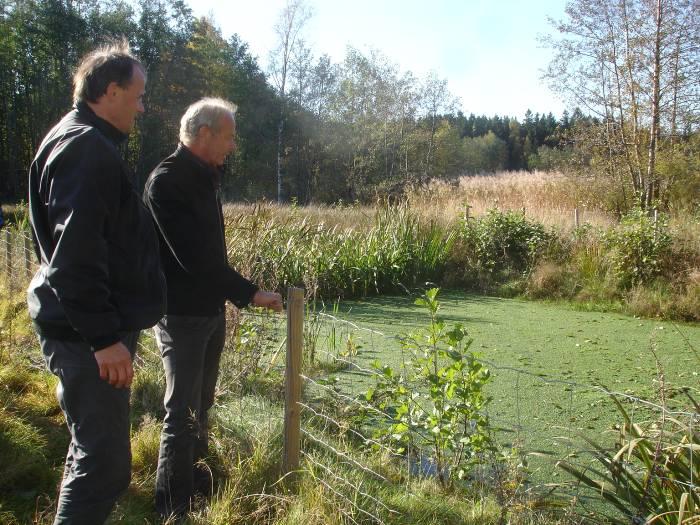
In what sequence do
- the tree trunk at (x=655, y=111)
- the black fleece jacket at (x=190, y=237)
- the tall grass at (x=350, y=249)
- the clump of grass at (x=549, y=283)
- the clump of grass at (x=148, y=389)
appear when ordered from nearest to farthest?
the black fleece jacket at (x=190, y=237), the clump of grass at (x=148, y=389), the tall grass at (x=350, y=249), the clump of grass at (x=549, y=283), the tree trunk at (x=655, y=111)

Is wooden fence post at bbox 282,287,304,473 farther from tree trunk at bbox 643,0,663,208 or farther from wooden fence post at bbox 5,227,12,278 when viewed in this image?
tree trunk at bbox 643,0,663,208

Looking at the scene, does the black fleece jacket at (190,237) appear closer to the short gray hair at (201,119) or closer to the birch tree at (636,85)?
the short gray hair at (201,119)

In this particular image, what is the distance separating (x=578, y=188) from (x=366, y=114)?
616 inches

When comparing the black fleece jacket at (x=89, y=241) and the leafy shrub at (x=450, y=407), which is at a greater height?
the black fleece jacket at (x=89, y=241)

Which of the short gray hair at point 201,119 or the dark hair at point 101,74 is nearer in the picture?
the dark hair at point 101,74

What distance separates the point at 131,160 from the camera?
28.4 metres

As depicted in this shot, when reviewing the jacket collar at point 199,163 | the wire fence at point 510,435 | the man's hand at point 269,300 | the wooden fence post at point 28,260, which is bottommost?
the wire fence at point 510,435

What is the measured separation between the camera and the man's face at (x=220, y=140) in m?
2.16

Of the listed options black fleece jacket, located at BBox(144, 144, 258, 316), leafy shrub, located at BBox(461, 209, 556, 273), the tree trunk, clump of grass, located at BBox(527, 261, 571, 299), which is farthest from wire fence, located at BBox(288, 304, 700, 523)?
the tree trunk

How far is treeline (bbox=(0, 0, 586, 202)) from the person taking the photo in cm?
2531

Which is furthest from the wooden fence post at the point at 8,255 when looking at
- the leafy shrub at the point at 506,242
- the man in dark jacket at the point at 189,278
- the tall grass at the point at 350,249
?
the leafy shrub at the point at 506,242

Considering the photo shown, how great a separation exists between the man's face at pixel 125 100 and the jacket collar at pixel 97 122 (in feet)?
0.06

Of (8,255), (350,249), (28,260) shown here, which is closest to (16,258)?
(8,255)

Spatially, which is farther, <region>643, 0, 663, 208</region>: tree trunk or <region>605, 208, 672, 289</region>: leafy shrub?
<region>643, 0, 663, 208</region>: tree trunk
